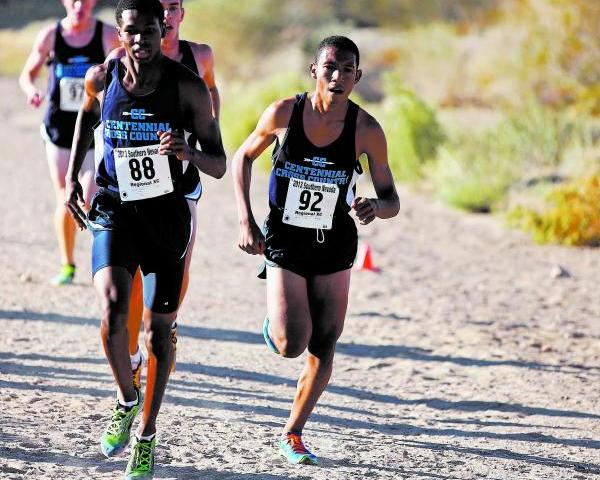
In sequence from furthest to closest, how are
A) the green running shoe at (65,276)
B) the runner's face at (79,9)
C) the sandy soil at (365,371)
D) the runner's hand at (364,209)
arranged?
1. the green running shoe at (65,276)
2. the runner's face at (79,9)
3. the sandy soil at (365,371)
4. the runner's hand at (364,209)

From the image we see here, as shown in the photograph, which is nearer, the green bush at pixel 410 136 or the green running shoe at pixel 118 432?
the green running shoe at pixel 118 432

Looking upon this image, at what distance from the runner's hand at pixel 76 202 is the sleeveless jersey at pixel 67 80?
9.46 feet

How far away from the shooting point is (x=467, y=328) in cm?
905

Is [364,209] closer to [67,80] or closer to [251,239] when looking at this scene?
[251,239]

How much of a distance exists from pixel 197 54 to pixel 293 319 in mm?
2217

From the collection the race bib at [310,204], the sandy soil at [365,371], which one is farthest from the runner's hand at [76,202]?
the sandy soil at [365,371]

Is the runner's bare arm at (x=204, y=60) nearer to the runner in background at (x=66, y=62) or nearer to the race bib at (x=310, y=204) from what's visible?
the runner in background at (x=66, y=62)

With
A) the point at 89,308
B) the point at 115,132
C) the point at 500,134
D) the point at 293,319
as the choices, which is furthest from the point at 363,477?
the point at 500,134

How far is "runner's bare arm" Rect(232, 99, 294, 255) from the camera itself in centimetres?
547

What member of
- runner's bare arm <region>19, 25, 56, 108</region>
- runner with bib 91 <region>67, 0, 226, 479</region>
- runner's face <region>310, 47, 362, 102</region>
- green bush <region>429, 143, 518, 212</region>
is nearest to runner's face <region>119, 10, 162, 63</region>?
runner with bib 91 <region>67, 0, 226, 479</region>

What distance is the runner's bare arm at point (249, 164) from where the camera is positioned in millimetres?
5469

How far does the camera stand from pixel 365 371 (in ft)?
25.6

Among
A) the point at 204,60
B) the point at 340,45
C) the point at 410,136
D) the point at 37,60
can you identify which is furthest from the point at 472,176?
the point at 340,45

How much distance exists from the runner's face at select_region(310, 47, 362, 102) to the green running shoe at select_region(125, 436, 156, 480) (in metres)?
1.64
